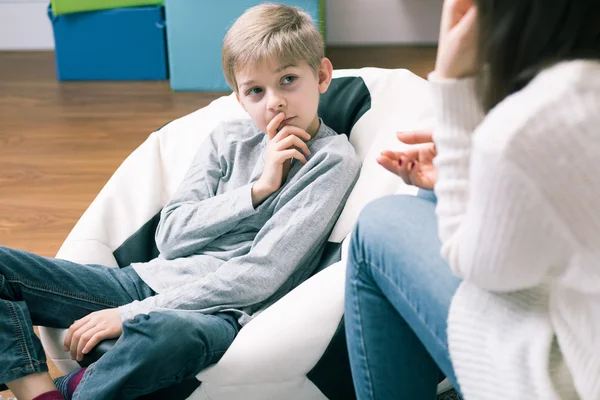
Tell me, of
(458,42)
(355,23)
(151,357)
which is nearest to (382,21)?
(355,23)

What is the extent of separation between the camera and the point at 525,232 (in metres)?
0.70

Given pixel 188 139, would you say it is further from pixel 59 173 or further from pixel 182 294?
pixel 59 173

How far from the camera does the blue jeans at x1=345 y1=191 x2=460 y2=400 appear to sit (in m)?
0.92

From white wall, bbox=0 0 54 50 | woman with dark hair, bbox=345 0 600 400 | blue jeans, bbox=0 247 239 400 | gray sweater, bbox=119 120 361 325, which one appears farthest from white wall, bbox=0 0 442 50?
woman with dark hair, bbox=345 0 600 400

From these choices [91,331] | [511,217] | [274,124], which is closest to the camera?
[511,217]

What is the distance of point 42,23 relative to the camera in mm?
3342

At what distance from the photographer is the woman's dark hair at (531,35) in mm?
688

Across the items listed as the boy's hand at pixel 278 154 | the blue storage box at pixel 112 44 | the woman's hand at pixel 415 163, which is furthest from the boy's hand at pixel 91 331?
the blue storage box at pixel 112 44

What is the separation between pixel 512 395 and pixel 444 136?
281 millimetres

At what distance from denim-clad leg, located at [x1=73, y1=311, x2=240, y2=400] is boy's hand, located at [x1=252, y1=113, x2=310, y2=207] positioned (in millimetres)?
280

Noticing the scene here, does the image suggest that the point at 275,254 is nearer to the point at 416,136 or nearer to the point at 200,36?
the point at 416,136

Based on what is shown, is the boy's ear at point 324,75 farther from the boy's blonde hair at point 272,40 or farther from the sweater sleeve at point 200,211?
the sweater sleeve at point 200,211

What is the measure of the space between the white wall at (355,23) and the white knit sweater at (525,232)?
260 cm

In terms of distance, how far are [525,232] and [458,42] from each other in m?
0.22
